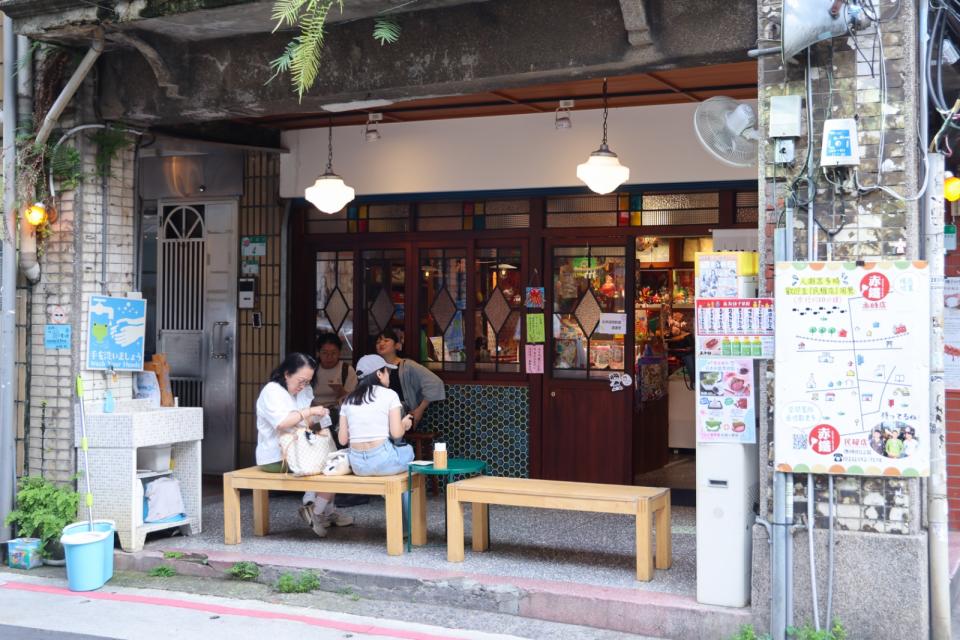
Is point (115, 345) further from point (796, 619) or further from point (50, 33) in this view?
point (796, 619)

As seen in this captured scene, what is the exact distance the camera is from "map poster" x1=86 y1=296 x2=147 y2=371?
831 centimetres

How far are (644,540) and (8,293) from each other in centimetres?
519

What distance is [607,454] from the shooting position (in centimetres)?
1003

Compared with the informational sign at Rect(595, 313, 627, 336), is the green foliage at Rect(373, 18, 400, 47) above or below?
above

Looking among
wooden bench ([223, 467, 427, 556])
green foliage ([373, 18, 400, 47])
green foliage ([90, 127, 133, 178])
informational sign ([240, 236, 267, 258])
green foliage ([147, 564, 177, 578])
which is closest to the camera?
green foliage ([373, 18, 400, 47])

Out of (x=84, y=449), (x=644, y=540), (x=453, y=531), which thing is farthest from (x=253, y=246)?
(x=644, y=540)

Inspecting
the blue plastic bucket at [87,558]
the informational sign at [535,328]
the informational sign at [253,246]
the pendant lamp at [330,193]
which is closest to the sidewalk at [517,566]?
the blue plastic bucket at [87,558]

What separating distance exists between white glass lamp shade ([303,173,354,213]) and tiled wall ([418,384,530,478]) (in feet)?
7.07

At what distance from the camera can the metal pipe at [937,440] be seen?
5797mm

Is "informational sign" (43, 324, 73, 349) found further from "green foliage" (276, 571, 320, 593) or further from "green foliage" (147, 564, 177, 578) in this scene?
"green foliage" (276, 571, 320, 593)

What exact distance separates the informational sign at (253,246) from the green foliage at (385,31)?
4.40 m

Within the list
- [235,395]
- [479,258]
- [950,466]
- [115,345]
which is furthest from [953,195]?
[235,395]

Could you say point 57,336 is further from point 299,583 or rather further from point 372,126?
point 372,126

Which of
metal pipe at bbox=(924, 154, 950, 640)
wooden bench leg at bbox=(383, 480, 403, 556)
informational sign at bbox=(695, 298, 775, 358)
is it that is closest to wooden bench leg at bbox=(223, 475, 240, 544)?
wooden bench leg at bbox=(383, 480, 403, 556)
